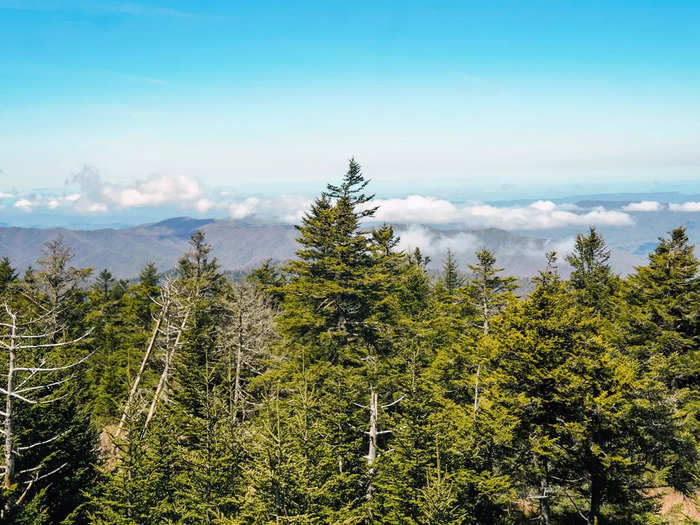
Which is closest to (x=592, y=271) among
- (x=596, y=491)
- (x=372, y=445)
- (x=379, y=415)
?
(x=596, y=491)

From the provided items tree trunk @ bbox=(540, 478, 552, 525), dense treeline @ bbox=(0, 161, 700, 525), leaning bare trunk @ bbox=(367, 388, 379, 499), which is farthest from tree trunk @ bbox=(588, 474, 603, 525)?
leaning bare trunk @ bbox=(367, 388, 379, 499)

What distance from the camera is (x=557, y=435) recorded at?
16.7m

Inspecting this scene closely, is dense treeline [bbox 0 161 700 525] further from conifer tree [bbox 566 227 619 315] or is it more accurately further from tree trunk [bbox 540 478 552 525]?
conifer tree [bbox 566 227 619 315]

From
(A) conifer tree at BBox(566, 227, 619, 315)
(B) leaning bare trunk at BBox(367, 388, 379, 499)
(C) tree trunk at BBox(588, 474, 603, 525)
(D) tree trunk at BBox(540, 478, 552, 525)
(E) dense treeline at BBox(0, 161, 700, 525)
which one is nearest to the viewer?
(E) dense treeline at BBox(0, 161, 700, 525)

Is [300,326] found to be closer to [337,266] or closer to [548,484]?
[337,266]

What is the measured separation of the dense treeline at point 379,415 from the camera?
1267cm

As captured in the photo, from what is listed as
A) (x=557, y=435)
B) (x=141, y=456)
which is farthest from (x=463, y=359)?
(x=141, y=456)

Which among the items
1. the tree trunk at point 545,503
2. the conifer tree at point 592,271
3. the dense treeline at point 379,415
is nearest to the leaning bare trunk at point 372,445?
the dense treeline at point 379,415

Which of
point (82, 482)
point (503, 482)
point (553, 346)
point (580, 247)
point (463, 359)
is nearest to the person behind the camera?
point (503, 482)

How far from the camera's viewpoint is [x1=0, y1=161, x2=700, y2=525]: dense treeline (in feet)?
41.6

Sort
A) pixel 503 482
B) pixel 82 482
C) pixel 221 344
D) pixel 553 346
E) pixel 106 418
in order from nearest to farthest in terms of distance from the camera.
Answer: pixel 503 482 → pixel 553 346 → pixel 82 482 → pixel 221 344 → pixel 106 418

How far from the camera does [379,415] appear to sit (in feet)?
64.7

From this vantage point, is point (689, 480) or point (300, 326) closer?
point (689, 480)

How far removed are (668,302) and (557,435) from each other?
13.4 meters
